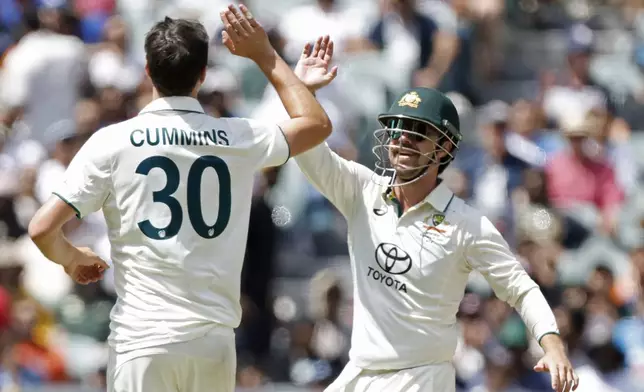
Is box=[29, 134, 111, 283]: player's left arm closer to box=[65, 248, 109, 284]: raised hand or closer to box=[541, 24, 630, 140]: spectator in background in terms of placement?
box=[65, 248, 109, 284]: raised hand

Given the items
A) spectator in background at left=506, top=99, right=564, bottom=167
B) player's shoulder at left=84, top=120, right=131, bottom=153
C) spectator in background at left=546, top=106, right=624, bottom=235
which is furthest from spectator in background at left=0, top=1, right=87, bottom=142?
player's shoulder at left=84, top=120, right=131, bottom=153

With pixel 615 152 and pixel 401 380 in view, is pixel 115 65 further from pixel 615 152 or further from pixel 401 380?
pixel 401 380

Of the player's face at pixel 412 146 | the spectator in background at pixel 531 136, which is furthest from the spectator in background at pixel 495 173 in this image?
the player's face at pixel 412 146

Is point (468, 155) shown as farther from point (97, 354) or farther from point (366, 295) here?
point (366, 295)

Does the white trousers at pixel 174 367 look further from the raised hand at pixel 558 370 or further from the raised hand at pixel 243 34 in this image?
the raised hand at pixel 558 370

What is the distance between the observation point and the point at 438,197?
237 inches

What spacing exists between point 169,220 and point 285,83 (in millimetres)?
770

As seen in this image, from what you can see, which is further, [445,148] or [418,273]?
[445,148]

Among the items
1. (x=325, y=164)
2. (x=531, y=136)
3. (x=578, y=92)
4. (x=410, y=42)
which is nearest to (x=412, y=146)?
(x=325, y=164)

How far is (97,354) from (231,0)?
4258mm

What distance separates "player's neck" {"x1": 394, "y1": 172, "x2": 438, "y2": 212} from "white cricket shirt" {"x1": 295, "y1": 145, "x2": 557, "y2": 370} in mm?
59

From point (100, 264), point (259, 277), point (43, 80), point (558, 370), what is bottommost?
point (259, 277)

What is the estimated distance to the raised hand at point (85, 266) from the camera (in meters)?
5.42

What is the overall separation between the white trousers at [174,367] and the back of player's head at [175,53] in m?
0.97
